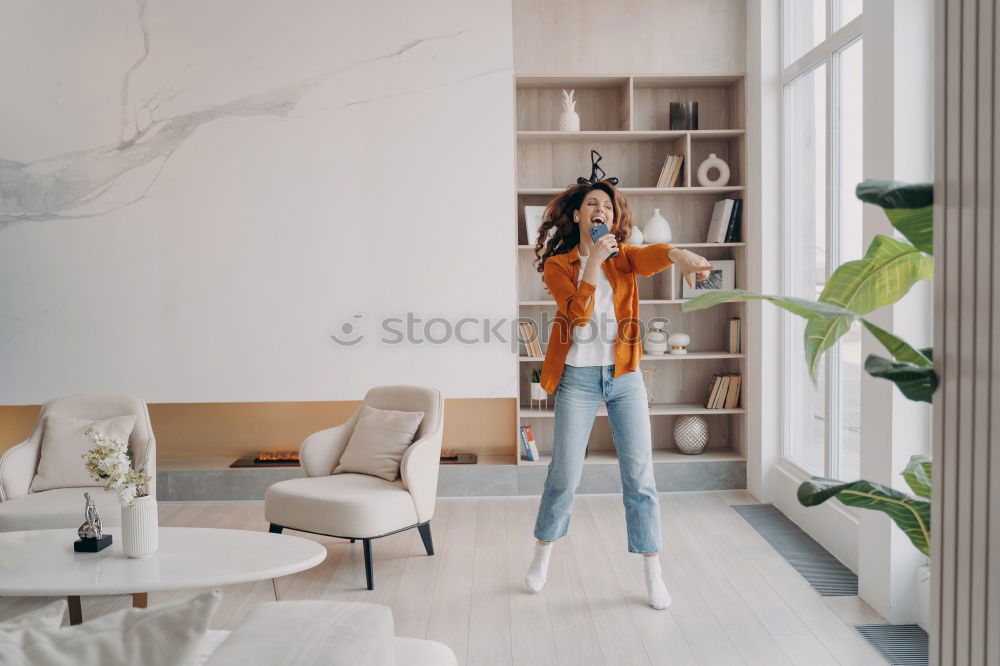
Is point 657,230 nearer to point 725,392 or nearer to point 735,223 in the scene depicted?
point 735,223

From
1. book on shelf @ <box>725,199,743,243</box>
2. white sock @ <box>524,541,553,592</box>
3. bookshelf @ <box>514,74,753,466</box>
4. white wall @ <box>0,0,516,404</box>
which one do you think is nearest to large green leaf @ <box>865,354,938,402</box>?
white sock @ <box>524,541,553,592</box>

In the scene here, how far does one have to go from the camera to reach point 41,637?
1.21 m

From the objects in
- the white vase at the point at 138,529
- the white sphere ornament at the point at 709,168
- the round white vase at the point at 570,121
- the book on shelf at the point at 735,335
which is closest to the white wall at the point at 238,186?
the round white vase at the point at 570,121

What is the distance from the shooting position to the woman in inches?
120

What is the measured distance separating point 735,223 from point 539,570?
256 centimetres

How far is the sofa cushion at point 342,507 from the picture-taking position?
3.32 m

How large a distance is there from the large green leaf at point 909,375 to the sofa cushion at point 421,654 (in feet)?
3.60

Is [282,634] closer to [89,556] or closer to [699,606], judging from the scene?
[89,556]

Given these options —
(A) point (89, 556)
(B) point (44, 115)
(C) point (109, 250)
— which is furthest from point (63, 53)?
(A) point (89, 556)

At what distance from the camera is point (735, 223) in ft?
15.6

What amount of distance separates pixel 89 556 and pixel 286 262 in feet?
7.43

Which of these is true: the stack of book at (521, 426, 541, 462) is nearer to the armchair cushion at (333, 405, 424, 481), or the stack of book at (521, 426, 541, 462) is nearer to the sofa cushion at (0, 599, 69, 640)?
the armchair cushion at (333, 405, 424, 481)

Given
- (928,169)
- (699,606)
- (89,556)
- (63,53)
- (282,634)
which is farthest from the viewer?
(63,53)

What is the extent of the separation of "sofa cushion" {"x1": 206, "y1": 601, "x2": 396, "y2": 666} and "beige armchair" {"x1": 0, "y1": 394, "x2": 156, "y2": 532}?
2.19 metres
